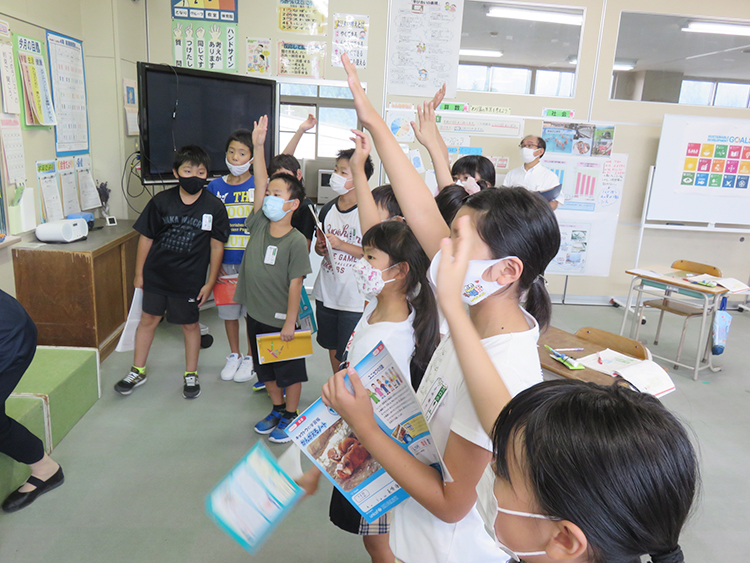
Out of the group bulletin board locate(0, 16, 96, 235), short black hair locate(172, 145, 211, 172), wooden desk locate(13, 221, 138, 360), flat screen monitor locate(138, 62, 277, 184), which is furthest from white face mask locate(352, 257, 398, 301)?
flat screen monitor locate(138, 62, 277, 184)

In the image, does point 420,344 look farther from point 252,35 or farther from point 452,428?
point 252,35

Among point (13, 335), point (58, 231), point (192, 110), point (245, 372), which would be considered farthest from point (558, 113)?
point (13, 335)

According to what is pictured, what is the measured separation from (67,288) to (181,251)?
78 cm

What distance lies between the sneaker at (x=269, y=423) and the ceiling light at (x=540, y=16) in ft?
13.7

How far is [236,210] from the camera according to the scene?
3229 mm

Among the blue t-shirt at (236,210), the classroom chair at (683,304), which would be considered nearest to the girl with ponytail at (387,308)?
the blue t-shirt at (236,210)

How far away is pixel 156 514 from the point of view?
1.99 metres

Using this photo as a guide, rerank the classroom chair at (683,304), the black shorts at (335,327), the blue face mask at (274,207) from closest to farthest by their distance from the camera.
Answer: the blue face mask at (274,207)
the black shorts at (335,327)
the classroom chair at (683,304)

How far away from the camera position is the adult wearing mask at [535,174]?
461 cm

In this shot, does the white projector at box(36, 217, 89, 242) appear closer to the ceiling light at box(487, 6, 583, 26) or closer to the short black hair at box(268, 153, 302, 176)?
the short black hair at box(268, 153, 302, 176)

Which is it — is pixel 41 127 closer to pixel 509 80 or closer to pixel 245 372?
pixel 245 372

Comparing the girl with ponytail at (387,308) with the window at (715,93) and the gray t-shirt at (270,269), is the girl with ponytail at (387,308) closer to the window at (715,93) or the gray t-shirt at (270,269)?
the gray t-shirt at (270,269)

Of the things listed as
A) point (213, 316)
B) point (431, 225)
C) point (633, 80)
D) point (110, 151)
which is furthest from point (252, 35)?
point (431, 225)

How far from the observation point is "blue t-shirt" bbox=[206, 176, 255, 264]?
321cm
